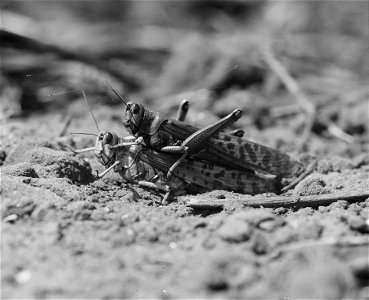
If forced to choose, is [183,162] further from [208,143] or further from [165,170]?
[208,143]

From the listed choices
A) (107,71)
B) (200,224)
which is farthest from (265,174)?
(107,71)

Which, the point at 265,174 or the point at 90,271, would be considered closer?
the point at 90,271

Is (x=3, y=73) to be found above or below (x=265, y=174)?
above

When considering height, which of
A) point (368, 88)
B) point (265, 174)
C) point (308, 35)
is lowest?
point (265, 174)

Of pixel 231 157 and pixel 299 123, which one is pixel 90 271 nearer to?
pixel 231 157

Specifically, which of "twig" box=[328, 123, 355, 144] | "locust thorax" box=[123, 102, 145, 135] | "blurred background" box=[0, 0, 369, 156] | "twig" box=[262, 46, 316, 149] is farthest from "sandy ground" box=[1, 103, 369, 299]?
"twig" box=[262, 46, 316, 149]

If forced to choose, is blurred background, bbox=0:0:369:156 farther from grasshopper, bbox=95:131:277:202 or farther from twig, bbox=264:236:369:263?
twig, bbox=264:236:369:263

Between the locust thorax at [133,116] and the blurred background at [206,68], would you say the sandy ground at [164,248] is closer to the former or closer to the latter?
the locust thorax at [133,116]

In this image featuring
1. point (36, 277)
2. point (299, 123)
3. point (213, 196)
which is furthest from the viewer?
point (299, 123)
